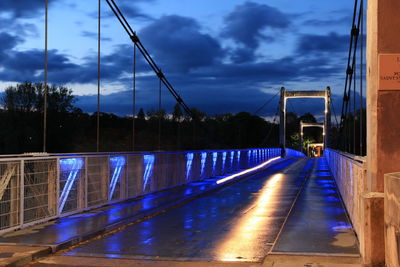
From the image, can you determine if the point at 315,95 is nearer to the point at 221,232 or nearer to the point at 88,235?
the point at 221,232

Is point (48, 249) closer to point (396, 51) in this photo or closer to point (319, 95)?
point (396, 51)

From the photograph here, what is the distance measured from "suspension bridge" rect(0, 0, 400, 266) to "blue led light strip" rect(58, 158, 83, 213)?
0.02 metres

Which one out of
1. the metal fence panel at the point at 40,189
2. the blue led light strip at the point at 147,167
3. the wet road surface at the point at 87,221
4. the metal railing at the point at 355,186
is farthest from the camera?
the blue led light strip at the point at 147,167

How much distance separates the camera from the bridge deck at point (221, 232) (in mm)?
8148

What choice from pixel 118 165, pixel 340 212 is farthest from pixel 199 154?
pixel 340 212

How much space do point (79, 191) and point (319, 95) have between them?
80803 mm

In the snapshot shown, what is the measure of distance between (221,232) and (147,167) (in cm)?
674

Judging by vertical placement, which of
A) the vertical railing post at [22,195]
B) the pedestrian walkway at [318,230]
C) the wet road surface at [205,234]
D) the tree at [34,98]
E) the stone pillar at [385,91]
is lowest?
the wet road surface at [205,234]

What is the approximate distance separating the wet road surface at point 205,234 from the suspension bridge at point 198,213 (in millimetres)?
20

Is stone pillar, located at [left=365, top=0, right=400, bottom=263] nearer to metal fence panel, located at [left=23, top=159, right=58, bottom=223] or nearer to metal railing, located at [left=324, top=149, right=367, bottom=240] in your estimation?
metal railing, located at [left=324, top=149, right=367, bottom=240]

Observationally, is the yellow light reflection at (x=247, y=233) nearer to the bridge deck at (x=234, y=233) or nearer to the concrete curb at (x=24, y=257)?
the bridge deck at (x=234, y=233)

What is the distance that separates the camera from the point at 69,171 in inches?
461

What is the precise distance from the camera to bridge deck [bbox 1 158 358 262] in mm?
8148

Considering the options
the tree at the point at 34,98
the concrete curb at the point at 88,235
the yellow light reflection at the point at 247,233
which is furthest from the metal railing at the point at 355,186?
the tree at the point at 34,98
